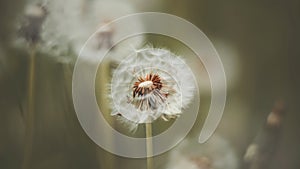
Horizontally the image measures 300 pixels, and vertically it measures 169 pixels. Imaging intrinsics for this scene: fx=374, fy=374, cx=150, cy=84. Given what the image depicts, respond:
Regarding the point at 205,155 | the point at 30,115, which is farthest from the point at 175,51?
the point at 30,115

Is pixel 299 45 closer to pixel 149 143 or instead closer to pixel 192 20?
pixel 192 20

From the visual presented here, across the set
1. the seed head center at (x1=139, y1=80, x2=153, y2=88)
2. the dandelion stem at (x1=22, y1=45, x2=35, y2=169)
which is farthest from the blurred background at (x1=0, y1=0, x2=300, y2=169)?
the seed head center at (x1=139, y1=80, x2=153, y2=88)

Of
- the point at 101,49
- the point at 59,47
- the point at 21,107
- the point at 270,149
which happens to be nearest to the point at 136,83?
the point at 101,49

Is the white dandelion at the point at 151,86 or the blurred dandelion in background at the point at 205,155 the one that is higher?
the white dandelion at the point at 151,86

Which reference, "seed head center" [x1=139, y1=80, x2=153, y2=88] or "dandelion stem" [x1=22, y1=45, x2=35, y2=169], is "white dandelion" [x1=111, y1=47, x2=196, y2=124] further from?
"dandelion stem" [x1=22, y1=45, x2=35, y2=169]

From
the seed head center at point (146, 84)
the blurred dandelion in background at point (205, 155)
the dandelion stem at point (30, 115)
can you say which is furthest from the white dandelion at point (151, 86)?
the dandelion stem at point (30, 115)

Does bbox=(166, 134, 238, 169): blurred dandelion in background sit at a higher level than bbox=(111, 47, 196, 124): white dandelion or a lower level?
lower

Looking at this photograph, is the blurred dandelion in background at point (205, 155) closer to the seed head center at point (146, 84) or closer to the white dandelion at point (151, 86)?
the white dandelion at point (151, 86)

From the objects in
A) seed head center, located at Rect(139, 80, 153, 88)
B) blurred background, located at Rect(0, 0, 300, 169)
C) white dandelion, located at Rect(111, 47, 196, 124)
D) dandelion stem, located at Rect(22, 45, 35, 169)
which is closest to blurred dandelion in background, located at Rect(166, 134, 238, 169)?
blurred background, located at Rect(0, 0, 300, 169)
